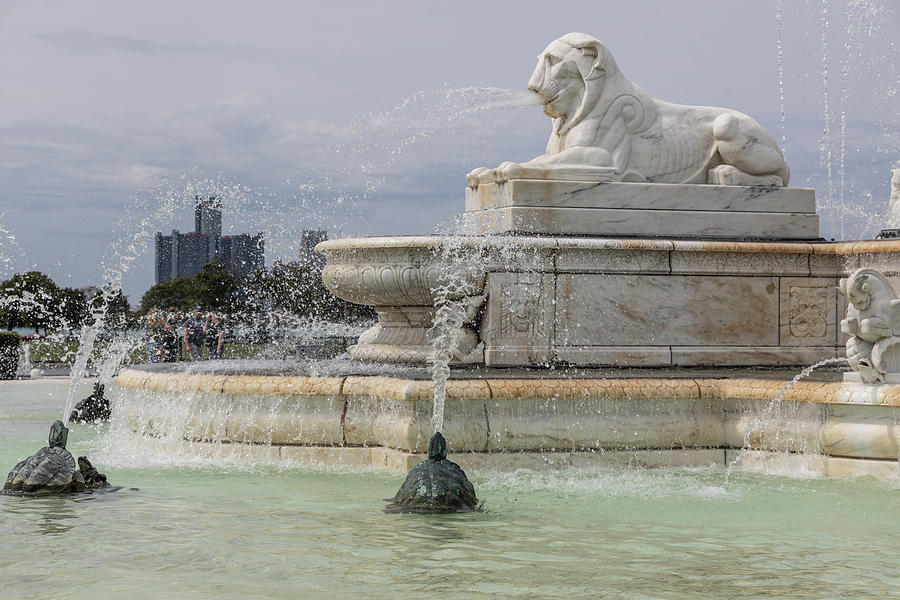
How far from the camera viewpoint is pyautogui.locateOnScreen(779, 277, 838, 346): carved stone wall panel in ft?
35.4

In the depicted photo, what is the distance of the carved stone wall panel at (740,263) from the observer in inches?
410

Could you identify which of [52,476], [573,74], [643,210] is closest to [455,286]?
[643,210]

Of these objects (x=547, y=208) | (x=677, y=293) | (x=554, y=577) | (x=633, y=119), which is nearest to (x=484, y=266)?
(x=547, y=208)

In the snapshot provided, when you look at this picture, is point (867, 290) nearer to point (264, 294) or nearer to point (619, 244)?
point (619, 244)

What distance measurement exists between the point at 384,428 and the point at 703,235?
4397mm

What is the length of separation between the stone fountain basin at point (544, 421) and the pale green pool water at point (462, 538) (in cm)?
26

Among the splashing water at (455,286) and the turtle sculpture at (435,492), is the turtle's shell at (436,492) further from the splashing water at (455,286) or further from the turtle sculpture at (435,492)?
the splashing water at (455,286)

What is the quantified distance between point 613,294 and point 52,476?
5.19m

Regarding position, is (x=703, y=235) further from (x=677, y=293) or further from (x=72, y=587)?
(x=72, y=587)

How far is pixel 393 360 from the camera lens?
1095 centimetres

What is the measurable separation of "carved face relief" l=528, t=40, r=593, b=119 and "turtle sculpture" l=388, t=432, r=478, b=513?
561 cm

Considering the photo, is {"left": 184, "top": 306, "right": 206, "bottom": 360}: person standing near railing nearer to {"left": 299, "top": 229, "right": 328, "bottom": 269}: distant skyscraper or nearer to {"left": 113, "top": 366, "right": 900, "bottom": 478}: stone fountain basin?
{"left": 299, "top": 229, "right": 328, "bottom": 269}: distant skyscraper

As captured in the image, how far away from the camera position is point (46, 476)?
23.2 ft

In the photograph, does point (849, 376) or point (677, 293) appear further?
point (677, 293)
